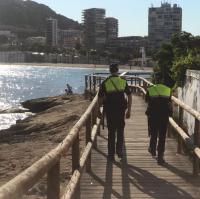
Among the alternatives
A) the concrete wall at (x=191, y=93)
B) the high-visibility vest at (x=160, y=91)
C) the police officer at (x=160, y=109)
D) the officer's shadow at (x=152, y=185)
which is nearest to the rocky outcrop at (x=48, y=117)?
the concrete wall at (x=191, y=93)

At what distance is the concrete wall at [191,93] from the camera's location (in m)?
12.9

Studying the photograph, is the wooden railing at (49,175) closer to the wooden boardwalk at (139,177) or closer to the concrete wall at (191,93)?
the wooden boardwalk at (139,177)

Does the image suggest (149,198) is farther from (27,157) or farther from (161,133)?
(27,157)

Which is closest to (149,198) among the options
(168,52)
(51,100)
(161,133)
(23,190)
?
(161,133)

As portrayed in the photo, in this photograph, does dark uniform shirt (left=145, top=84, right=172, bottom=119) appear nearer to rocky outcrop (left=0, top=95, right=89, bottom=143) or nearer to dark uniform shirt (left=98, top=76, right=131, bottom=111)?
dark uniform shirt (left=98, top=76, right=131, bottom=111)

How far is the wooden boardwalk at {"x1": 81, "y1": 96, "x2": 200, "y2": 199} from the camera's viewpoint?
25.2 feet

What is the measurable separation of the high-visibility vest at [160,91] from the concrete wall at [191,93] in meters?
3.08

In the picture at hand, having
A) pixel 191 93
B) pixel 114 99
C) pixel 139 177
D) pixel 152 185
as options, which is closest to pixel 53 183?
pixel 152 185

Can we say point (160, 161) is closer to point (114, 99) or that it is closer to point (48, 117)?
point (114, 99)

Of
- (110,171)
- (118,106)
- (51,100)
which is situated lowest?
(51,100)

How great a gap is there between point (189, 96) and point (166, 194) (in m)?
7.09

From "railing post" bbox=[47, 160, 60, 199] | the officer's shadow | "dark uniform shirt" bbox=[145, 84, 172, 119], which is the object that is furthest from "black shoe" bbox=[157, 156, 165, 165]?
"railing post" bbox=[47, 160, 60, 199]

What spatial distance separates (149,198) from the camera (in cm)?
737

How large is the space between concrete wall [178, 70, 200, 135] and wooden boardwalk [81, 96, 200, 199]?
4.83 ft
